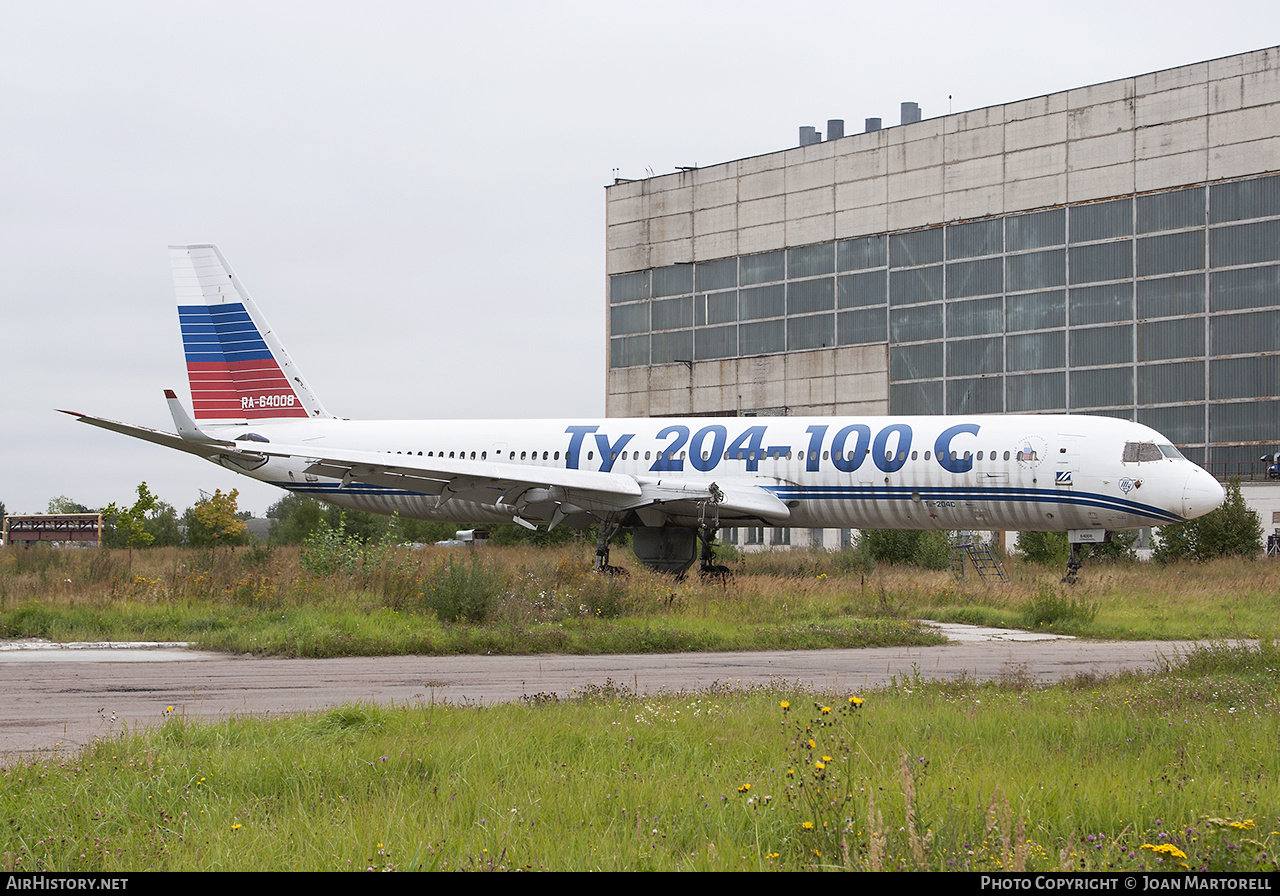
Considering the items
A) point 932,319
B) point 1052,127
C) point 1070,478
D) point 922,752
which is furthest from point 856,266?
point 922,752

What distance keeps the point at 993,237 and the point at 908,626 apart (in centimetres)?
3791

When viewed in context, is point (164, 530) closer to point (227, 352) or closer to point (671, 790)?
point (227, 352)

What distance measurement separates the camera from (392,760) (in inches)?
277

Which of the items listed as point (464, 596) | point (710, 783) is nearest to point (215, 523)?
point (464, 596)

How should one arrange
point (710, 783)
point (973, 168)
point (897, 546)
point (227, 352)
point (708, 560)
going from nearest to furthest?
point (710, 783) → point (708, 560) → point (227, 352) → point (897, 546) → point (973, 168)

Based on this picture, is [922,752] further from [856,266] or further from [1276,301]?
[856,266]

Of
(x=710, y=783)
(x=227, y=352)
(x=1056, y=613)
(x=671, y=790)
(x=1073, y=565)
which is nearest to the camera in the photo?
(x=671, y=790)

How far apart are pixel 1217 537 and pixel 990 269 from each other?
18633 mm

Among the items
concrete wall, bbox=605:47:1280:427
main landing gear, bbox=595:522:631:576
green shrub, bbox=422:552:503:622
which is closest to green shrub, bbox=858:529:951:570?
main landing gear, bbox=595:522:631:576

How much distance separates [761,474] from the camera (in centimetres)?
2756

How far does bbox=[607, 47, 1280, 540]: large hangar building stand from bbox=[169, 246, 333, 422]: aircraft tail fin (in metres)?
27.3

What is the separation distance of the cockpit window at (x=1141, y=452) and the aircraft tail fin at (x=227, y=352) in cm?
2237

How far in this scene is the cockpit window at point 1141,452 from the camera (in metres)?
25.0

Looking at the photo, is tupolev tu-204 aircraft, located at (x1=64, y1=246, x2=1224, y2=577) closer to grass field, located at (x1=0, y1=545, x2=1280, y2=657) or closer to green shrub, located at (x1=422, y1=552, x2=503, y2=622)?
grass field, located at (x1=0, y1=545, x2=1280, y2=657)
